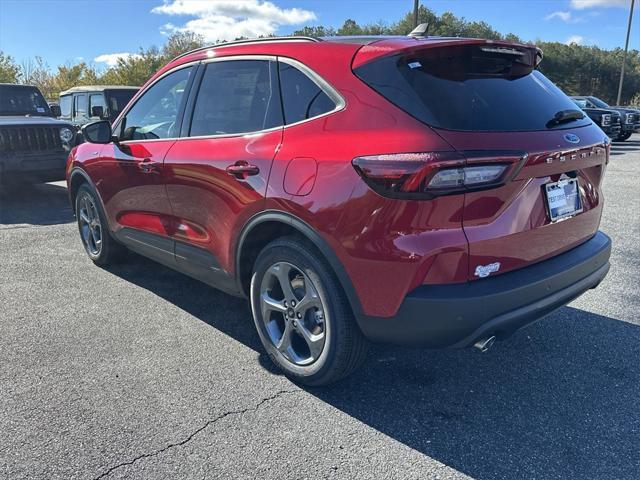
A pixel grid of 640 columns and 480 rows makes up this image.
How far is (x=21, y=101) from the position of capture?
9.52 meters

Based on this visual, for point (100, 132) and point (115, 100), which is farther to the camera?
point (115, 100)

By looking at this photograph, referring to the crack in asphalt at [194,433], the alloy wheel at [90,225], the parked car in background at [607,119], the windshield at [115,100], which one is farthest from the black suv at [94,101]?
the parked car in background at [607,119]

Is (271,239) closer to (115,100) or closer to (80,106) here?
(115,100)

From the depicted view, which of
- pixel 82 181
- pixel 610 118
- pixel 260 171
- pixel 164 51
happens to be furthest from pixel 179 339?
pixel 164 51

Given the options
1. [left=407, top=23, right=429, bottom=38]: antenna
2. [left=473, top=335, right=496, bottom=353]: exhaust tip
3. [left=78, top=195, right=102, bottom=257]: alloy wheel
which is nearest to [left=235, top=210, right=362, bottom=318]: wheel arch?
[left=473, top=335, right=496, bottom=353]: exhaust tip

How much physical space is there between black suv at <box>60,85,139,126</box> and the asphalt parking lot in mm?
7837

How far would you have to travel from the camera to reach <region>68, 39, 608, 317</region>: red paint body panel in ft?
7.25

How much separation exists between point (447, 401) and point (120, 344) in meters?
2.11

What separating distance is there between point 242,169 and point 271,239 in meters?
0.42

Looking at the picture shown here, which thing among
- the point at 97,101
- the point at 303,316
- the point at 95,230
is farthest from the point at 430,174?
the point at 97,101

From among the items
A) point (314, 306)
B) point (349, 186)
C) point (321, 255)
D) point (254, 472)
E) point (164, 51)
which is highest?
point (164, 51)

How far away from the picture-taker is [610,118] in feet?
60.8

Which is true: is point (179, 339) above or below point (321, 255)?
below

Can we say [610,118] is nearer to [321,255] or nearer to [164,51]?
[321,255]
